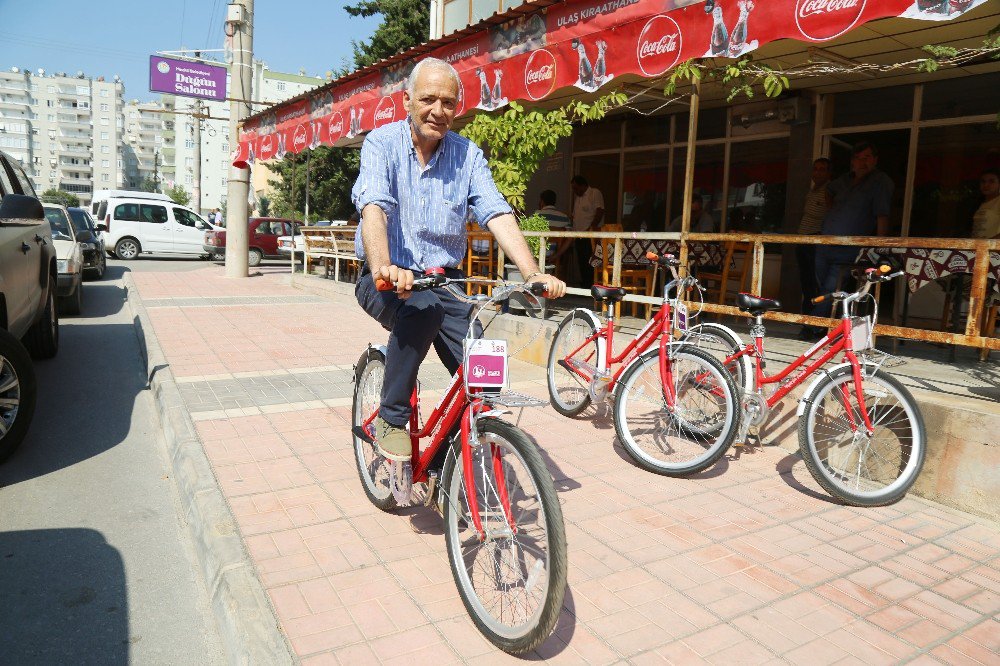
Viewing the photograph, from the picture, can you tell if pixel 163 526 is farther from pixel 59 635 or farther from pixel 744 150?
pixel 744 150

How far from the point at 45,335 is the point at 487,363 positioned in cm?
635

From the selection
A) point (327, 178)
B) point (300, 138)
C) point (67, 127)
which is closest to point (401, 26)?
point (327, 178)

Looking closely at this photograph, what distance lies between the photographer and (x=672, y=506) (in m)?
3.87

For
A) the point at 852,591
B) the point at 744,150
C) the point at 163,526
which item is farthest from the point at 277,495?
the point at 744,150

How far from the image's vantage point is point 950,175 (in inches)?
324

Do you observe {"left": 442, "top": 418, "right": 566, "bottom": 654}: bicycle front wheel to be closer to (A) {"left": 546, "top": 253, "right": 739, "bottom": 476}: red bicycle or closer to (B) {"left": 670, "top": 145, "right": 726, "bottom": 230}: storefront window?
(A) {"left": 546, "top": 253, "right": 739, "bottom": 476}: red bicycle

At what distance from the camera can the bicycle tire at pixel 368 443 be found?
359cm

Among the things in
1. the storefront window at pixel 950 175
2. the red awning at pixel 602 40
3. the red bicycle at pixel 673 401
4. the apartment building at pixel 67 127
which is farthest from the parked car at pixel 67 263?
the apartment building at pixel 67 127

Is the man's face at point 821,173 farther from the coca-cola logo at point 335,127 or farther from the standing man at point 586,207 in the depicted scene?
the coca-cola logo at point 335,127

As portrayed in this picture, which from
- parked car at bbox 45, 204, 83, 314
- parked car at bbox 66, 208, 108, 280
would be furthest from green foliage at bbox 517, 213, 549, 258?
parked car at bbox 66, 208, 108, 280

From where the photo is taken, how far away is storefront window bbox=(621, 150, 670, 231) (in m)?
11.4

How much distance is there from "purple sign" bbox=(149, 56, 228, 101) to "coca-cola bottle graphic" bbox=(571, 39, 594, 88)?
39.5 feet

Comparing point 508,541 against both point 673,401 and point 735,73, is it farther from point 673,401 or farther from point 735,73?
point 735,73

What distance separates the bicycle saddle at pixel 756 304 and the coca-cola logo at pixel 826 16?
1803 mm
